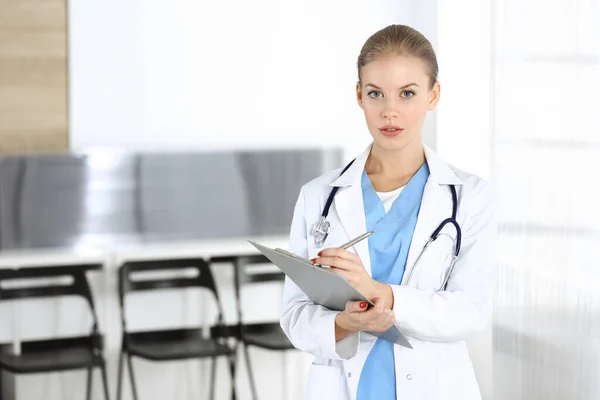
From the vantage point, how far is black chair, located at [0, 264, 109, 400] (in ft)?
12.6

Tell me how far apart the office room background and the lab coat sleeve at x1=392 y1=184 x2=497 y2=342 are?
2.42 meters

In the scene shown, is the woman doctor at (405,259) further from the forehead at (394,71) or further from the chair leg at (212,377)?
the chair leg at (212,377)

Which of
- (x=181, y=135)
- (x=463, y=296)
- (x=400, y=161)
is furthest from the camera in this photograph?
(x=181, y=135)

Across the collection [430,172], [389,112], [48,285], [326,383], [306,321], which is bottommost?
[48,285]

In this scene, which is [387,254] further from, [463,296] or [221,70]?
[221,70]

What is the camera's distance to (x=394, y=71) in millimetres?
1595

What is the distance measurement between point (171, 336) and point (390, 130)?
296cm

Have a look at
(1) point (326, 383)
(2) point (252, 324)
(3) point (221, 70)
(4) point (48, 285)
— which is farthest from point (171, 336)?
(1) point (326, 383)

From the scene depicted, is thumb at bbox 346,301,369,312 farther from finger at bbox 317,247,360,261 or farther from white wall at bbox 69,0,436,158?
white wall at bbox 69,0,436,158

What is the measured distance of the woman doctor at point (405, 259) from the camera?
61.7 inches

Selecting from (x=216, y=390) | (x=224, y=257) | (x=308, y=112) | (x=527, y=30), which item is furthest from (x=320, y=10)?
(x=216, y=390)

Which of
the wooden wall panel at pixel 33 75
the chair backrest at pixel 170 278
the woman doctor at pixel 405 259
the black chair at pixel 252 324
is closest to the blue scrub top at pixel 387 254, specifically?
the woman doctor at pixel 405 259

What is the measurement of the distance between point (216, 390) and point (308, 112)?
61.6 inches

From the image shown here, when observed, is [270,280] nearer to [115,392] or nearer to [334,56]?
[115,392]
